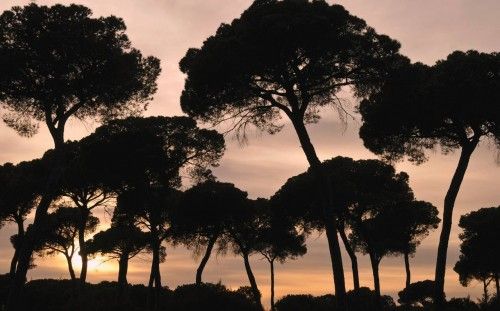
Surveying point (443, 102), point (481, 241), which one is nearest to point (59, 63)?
point (443, 102)

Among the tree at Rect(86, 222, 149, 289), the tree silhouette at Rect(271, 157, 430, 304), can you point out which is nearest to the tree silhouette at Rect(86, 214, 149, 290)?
the tree at Rect(86, 222, 149, 289)

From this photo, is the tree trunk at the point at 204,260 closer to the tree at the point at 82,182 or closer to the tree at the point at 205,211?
the tree at the point at 205,211

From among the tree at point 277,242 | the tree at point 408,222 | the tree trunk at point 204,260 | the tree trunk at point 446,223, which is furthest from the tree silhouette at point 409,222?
the tree trunk at point 446,223

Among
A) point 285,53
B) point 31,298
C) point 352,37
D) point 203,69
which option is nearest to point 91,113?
point 203,69

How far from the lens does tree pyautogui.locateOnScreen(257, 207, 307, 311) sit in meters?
39.8

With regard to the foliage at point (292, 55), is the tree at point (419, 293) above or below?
below

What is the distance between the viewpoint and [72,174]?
32.2 metres

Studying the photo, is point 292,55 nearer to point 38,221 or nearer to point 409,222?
point 38,221

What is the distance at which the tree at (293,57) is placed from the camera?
57.0ft

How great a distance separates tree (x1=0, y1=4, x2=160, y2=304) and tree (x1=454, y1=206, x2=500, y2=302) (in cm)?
3131

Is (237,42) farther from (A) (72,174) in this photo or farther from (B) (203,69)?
(A) (72,174)

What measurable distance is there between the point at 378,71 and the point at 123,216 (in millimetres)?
20178

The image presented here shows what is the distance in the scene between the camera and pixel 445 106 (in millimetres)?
19953

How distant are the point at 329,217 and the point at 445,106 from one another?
7.12 meters
